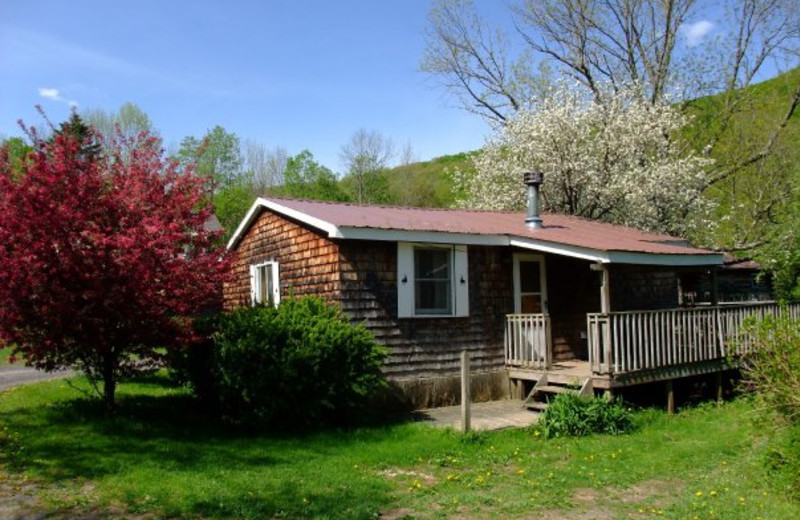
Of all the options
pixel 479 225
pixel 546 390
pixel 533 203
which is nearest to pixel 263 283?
pixel 479 225

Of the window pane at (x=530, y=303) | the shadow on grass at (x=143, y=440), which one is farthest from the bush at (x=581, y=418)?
the window pane at (x=530, y=303)

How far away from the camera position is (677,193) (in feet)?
71.5

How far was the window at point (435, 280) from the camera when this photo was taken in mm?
11742

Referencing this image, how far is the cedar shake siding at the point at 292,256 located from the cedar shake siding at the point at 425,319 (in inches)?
17.6

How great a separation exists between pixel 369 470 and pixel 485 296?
18.5ft

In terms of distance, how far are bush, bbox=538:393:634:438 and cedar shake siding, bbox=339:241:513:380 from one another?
2448 mm

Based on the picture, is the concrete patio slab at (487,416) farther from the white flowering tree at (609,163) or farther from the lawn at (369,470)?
the white flowering tree at (609,163)

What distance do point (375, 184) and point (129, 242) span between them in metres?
42.0

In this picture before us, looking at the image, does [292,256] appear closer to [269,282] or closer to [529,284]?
[269,282]

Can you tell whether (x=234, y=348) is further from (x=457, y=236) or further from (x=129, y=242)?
(x=457, y=236)

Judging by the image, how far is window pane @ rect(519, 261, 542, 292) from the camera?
13234 millimetres

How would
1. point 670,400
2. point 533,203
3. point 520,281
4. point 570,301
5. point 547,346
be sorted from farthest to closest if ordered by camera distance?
point 533,203
point 570,301
point 520,281
point 547,346
point 670,400

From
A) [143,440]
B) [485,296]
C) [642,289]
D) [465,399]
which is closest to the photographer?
[143,440]

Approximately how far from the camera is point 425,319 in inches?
468
